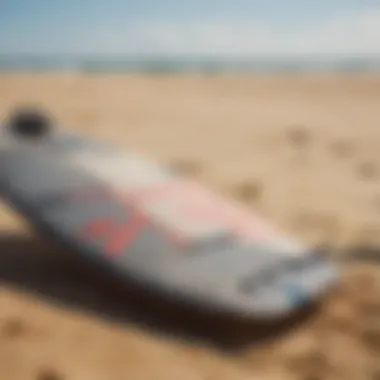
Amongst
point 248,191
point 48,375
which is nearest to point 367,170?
point 248,191

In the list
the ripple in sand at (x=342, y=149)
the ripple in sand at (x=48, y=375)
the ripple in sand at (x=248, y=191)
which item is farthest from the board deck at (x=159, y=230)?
the ripple in sand at (x=342, y=149)

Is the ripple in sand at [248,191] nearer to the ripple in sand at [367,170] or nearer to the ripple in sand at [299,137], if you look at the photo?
the ripple in sand at [367,170]

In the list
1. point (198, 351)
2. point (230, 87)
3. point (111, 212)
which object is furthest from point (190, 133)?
point (230, 87)

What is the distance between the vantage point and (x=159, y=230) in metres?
2.86

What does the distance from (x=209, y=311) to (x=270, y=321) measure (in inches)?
8.6

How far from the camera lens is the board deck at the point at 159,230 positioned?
2.60 m

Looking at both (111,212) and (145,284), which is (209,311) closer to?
(145,284)

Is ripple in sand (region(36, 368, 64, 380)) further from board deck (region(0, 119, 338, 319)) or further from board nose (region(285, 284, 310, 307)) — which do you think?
board nose (region(285, 284, 310, 307))

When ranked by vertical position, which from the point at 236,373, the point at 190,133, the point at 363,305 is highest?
the point at 190,133

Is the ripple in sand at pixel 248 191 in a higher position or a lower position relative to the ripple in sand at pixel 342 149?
lower

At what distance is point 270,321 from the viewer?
2592 millimetres

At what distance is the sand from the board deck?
15 centimetres

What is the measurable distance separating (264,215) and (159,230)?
1.43 metres

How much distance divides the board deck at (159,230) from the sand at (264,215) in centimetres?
15
